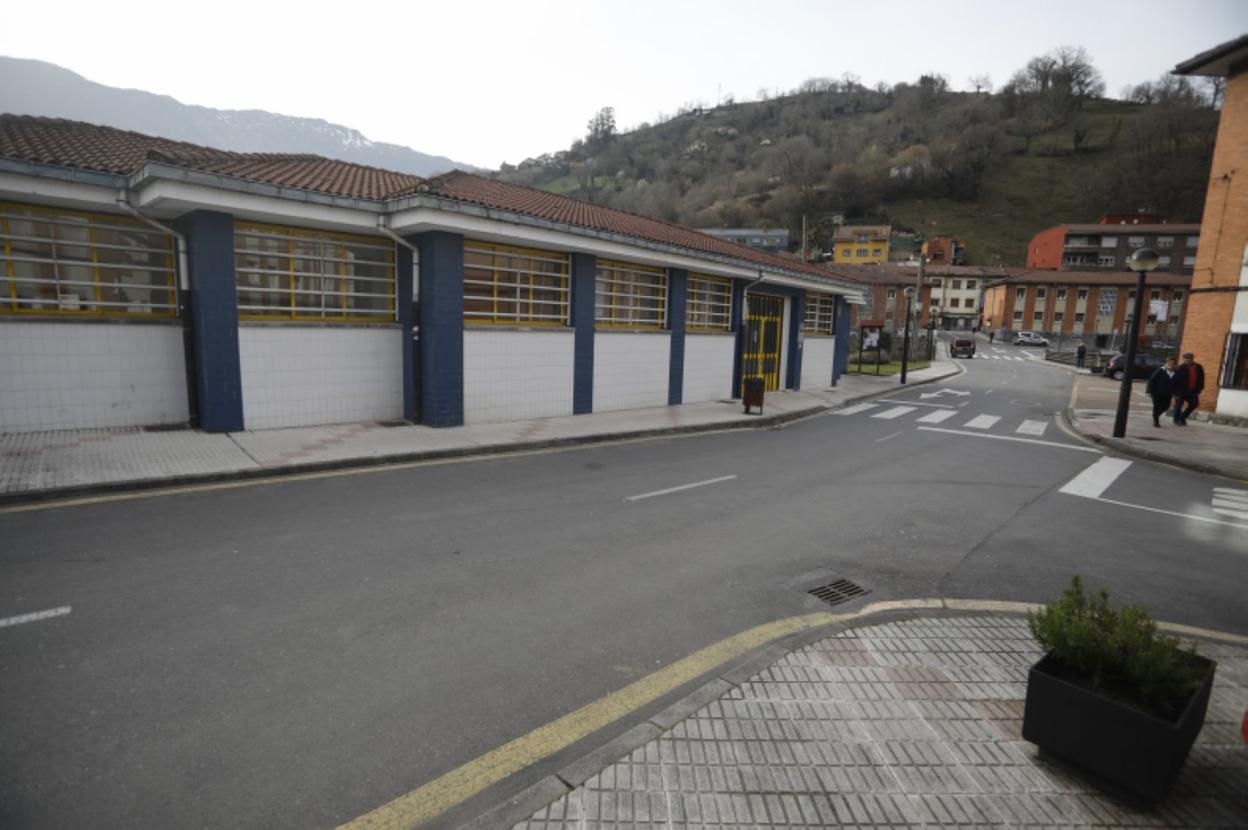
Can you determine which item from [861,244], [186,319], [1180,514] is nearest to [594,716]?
[1180,514]

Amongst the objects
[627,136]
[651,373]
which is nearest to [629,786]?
[651,373]

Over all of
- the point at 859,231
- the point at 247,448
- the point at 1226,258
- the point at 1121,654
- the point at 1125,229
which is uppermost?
the point at 859,231

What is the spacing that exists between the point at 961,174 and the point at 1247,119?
101447 mm

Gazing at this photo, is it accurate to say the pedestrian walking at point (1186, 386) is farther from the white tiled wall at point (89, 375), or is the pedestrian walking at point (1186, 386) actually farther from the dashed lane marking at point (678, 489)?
the white tiled wall at point (89, 375)

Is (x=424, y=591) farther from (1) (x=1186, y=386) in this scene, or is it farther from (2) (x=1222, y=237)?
(2) (x=1222, y=237)

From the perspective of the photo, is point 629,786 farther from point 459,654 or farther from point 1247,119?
point 1247,119

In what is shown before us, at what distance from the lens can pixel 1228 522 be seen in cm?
810

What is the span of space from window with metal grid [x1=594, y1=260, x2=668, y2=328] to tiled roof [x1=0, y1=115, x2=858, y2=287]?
1138 mm

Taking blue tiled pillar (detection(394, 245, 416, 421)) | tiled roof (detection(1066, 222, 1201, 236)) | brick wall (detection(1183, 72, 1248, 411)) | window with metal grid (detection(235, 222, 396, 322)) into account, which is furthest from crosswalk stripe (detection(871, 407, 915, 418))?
tiled roof (detection(1066, 222, 1201, 236))

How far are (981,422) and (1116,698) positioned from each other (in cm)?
1584

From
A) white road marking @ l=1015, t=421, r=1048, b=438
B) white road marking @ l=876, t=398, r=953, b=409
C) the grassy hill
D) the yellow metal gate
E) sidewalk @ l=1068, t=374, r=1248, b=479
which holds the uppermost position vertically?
the grassy hill

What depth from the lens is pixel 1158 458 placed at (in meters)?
12.3

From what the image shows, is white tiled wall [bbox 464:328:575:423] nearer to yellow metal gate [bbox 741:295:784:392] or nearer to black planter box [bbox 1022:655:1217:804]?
yellow metal gate [bbox 741:295:784:392]

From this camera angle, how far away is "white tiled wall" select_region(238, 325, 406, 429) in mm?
10625
